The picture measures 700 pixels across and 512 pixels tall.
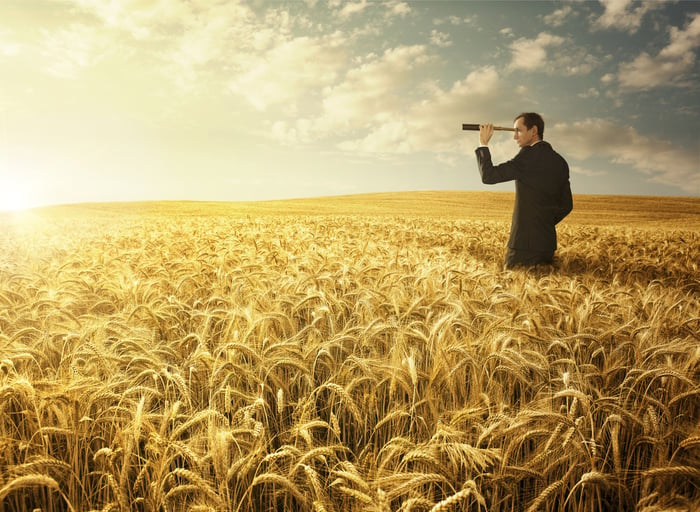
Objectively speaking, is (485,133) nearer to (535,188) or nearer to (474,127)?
(474,127)

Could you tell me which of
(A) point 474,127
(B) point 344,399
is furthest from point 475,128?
(B) point 344,399

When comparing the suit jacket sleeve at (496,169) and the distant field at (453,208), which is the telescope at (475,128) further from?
the distant field at (453,208)

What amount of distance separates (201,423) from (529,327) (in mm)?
2001

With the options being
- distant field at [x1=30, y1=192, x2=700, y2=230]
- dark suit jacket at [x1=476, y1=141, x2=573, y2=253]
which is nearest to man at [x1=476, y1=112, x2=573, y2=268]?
dark suit jacket at [x1=476, y1=141, x2=573, y2=253]

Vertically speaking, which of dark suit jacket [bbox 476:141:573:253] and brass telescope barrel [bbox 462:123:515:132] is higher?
brass telescope barrel [bbox 462:123:515:132]

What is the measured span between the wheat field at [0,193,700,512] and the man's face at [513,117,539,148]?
275 cm

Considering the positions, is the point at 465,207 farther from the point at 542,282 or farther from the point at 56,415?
the point at 56,415

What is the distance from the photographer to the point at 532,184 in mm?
6082

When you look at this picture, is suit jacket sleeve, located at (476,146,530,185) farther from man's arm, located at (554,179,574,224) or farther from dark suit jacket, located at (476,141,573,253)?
man's arm, located at (554,179,574,224)

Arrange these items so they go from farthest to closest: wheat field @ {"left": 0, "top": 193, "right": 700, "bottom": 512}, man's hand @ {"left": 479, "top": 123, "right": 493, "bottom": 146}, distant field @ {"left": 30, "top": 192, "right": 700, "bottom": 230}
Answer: distant field @ {"left": 30, "top": 192, "right": 700, "bottom": 230} < man's hand @ {"left": 479, "top": 123, "right": 493, "bottom": 146} < wheat field @ {"left": 0, "top": 193, "right": 700, "bottom": 512}

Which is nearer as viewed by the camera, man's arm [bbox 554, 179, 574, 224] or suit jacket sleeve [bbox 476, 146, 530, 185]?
suit jacket sleeve [bbox 476, 146, 530, 185]

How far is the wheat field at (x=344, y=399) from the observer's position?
134cm

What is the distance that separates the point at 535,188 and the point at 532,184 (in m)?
0.09

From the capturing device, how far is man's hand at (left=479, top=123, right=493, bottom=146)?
6035 millimetres
